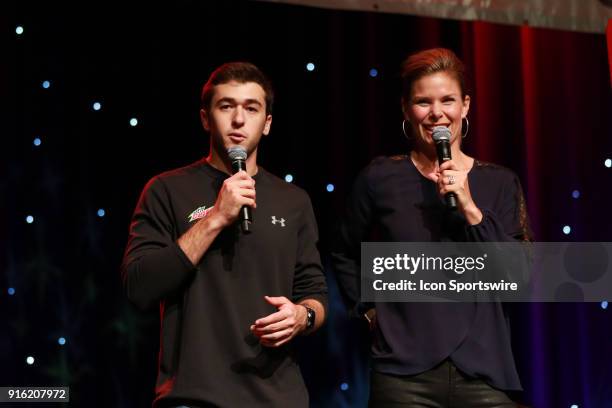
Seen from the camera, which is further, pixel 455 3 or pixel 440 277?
pixel 455 3

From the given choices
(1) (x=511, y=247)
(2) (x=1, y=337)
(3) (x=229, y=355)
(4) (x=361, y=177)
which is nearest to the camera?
(3) (x=229, y=355)

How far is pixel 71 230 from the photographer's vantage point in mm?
3006

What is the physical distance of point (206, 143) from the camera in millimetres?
3133

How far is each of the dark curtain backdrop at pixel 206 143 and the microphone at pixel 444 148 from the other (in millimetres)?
1004

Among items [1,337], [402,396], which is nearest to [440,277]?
[402,396]

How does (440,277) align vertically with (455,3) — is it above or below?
below

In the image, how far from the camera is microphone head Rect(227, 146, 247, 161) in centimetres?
212

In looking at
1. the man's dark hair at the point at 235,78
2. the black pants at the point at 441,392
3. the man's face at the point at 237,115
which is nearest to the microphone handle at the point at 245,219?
the man's face at the point at 237,115

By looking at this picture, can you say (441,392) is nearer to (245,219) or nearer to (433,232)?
(433,232)

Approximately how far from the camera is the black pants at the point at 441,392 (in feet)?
6.73

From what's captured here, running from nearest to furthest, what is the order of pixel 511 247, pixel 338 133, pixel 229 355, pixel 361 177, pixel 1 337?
pixel 229 355 < pixel 511 247 < pixel 361 177 < pixel 1 337 < pixel 338 133

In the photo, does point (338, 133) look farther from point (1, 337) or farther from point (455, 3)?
point (1, 337)

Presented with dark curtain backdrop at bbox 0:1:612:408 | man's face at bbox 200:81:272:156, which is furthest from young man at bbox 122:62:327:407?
dark curtain backdrop at bbox 0:1:612:408

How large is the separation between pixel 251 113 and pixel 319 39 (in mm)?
1078
